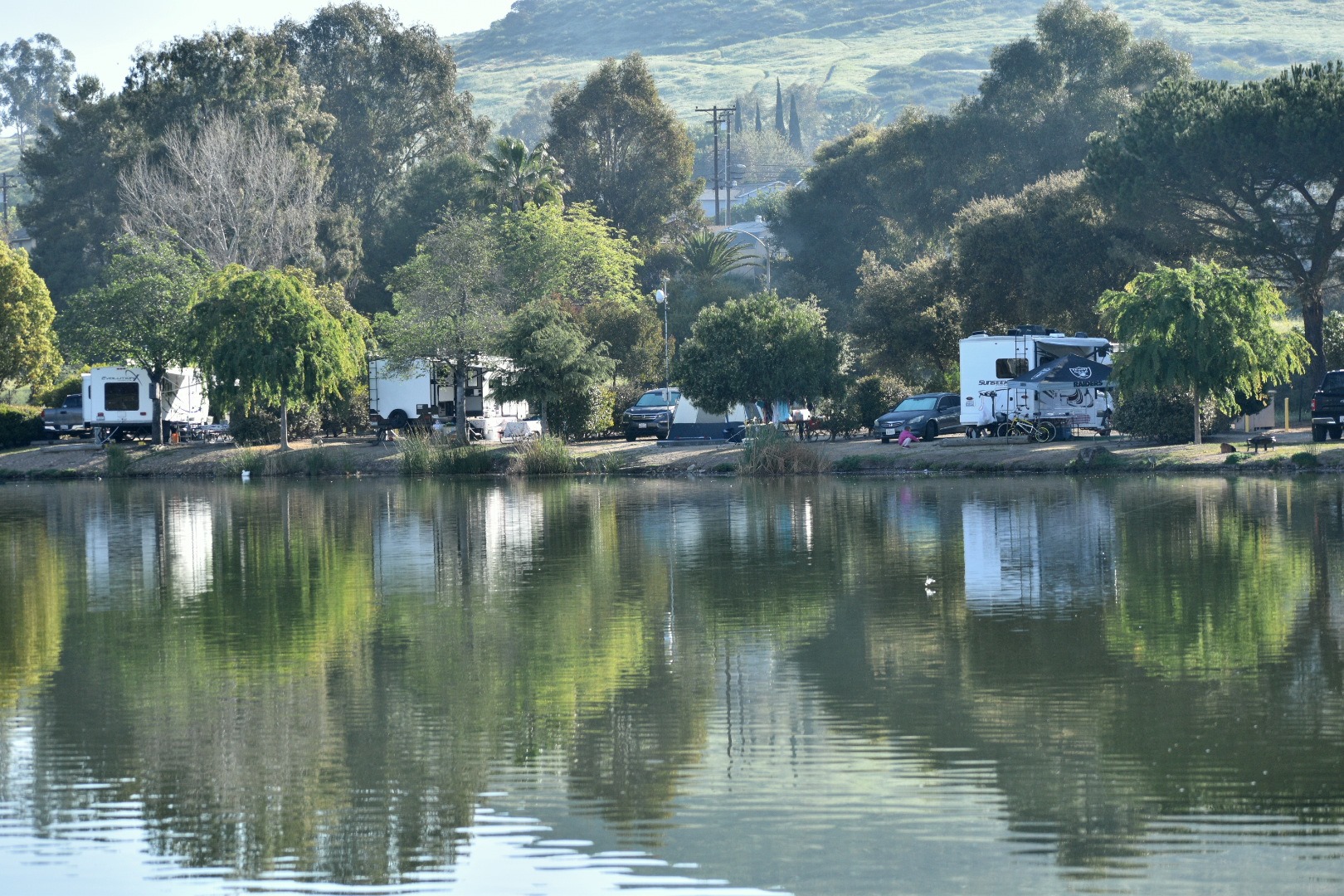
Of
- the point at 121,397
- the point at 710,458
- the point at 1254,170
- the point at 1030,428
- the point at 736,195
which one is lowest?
the point at 710,458

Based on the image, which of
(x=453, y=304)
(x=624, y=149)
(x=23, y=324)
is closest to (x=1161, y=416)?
(x=453, y=304)

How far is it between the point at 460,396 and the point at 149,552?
28128 millimetres

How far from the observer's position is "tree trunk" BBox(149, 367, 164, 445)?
60.9 m

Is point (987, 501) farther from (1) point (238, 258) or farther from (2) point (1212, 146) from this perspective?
(1) point (238, 258)

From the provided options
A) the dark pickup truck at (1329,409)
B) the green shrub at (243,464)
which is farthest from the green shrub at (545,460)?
the dark pickup truck at (1329,409)

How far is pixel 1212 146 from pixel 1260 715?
41834 mm

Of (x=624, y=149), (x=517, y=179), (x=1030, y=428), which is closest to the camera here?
(x=1030, y=428)

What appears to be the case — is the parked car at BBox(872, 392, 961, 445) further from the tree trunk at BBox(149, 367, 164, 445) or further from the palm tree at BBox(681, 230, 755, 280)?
the palm tree at BBox(681, 230, 755, 280)

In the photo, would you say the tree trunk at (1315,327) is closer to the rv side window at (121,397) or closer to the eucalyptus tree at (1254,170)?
the eucalyptus tree at (1254,170)

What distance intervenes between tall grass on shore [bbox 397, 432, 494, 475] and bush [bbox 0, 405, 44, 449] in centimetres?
1995

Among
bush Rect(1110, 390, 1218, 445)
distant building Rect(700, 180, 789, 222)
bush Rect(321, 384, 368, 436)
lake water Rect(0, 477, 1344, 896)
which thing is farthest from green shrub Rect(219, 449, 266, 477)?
distant building Rect(700, 180, 789, 222)

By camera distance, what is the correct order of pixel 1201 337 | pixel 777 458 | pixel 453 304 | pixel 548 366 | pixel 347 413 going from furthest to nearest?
pixel 347 413, pixel 453 304, pixel 548 366, pixel 777 458, pixel 1201 337

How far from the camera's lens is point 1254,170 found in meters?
51.5

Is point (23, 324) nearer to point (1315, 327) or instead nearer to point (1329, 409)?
point (1315, 327)
